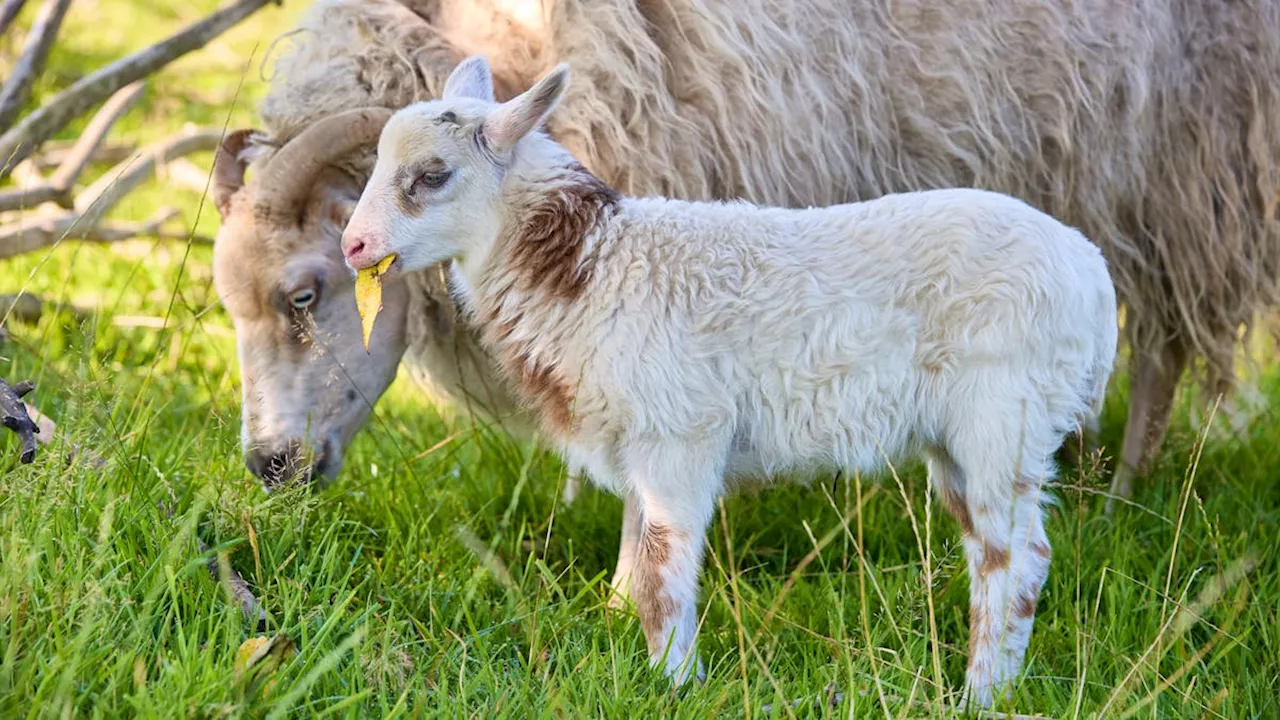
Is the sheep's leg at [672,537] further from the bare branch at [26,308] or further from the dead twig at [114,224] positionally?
the bare branch at [26,308]

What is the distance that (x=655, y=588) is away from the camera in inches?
109

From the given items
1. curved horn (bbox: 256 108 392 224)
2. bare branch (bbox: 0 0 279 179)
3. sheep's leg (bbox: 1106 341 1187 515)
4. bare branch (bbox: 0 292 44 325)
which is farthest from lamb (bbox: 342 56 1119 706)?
bare branch (bbox: 0 292 44 325)

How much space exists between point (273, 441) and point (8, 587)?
1.17 m

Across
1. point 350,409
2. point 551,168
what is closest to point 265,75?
point 350,409

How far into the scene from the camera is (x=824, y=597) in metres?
3.25

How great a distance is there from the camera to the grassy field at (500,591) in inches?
95.7

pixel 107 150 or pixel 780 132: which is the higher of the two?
pixel 780 132

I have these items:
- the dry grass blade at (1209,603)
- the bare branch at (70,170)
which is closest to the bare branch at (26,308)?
the bare branch at (70,170)

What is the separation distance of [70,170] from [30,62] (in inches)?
33.3

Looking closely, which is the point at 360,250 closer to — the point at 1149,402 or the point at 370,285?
the point at 370,285

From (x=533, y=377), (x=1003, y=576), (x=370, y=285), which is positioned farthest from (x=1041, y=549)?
(x=370, y=285)

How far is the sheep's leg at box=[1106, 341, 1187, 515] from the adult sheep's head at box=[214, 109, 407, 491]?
267cm

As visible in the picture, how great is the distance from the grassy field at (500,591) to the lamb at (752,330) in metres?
0.15

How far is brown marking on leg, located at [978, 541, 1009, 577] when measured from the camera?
2861 mm
